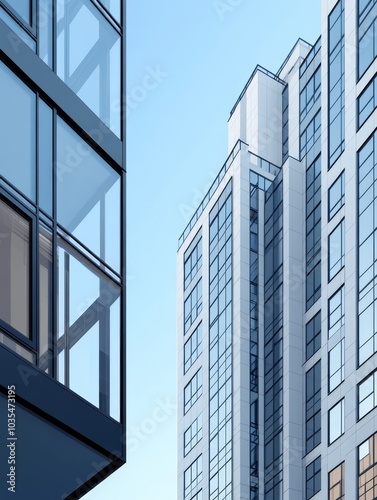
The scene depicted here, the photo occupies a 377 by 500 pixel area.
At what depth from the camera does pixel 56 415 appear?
520 inches

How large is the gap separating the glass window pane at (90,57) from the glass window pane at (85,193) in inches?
34.3

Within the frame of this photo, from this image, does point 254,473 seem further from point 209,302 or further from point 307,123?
point 307,123

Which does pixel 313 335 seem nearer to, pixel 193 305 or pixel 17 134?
pixel 193 305

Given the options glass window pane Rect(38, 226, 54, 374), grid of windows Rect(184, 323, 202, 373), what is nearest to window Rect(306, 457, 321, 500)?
grid of windows Rect(184, 323, 202, 373)

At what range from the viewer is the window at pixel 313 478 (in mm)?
48394

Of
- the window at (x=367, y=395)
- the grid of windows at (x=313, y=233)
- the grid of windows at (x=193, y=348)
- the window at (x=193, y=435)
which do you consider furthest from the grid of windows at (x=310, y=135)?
the window at (x=367, y=395)

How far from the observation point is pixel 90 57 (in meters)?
15.9

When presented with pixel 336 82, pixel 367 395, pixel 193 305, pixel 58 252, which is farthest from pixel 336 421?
pixel 58 252

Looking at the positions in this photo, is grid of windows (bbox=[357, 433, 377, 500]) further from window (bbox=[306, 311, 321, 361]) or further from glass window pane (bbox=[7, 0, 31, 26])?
glass window pane (bbox=[7, 0, 31, 26])

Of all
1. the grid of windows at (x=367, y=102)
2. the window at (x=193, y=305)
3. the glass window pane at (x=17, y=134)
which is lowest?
the glass window pane at (x=17, y=134)

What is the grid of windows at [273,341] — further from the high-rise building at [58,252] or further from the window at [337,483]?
the high-rise building at [58,252]

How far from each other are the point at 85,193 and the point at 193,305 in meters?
51.3

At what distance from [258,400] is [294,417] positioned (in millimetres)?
4219

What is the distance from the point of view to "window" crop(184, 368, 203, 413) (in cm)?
6275
